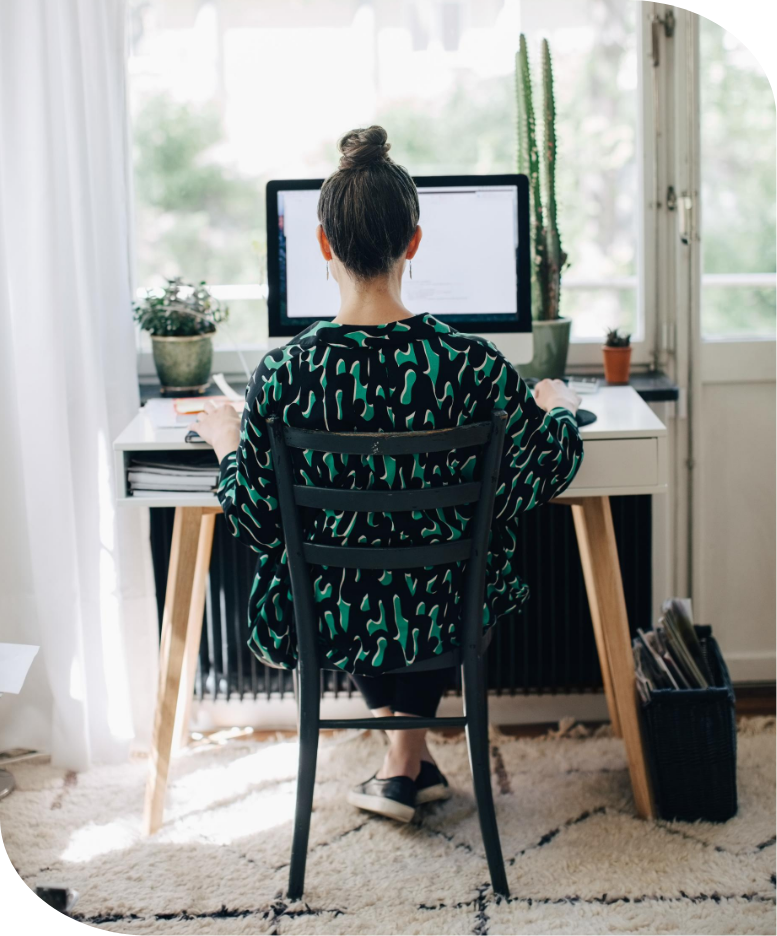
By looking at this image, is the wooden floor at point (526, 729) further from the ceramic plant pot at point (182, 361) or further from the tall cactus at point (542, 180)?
the tall cactus at point (542, 180)

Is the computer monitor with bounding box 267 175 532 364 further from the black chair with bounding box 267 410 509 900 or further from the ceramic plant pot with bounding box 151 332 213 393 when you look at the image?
the black chair with bounding box 267 410 509 900

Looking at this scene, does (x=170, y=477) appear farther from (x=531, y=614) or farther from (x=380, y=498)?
(x=531, y=614)

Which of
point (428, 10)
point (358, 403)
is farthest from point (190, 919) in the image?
point (428, 10)

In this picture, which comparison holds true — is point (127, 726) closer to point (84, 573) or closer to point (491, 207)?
point (84, 573)

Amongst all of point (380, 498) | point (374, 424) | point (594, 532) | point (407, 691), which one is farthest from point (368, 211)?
point (407, 691)

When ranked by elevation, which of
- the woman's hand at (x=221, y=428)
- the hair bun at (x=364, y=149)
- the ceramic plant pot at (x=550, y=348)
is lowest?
the woman's hand at (x=221, y=428)

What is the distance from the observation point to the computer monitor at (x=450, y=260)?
203 centimetres

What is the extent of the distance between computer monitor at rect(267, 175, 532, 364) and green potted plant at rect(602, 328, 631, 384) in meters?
0.21

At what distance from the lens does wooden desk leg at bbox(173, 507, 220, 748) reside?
2.05 meters

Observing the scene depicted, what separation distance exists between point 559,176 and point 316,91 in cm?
57

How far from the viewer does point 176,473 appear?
1.79m

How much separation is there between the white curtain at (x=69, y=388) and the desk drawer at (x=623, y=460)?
940 millimetres

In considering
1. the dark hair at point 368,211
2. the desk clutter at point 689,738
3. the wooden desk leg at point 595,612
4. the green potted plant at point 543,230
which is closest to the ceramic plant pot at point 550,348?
the green potted plant at point 543,230

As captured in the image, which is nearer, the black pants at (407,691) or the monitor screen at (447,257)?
the black pants at (407,691)
